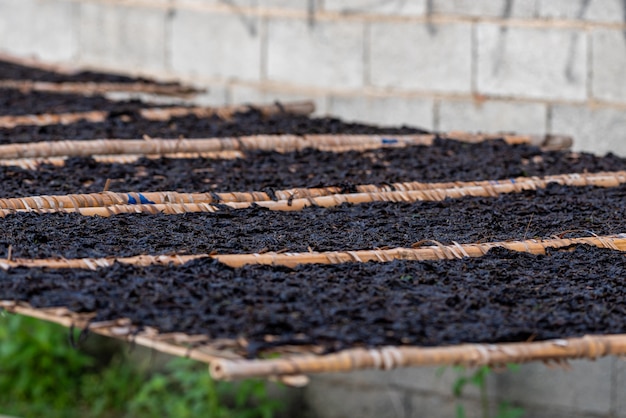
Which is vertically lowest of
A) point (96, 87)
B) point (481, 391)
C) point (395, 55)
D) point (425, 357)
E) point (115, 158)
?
point (481, 391)

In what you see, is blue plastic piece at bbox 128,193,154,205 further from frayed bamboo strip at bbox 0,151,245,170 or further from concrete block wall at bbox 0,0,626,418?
concrete block wall at bbox 0,0,626,418

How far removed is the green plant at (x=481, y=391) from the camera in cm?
464

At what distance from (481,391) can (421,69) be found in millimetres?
1817

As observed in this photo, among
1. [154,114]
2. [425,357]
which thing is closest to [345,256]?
[425,357]

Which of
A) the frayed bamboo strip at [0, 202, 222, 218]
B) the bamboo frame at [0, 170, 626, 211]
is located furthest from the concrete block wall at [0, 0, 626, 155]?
the frayed bamboo strip at [0, 202, 222, 218]

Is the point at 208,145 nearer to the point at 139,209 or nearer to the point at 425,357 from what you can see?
the point at 139,209

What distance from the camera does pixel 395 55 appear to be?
5707 millimetres

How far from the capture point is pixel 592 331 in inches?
79.4

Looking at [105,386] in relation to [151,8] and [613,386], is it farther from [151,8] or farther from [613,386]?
[613,386]

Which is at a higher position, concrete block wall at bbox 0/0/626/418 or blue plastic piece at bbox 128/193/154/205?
concrete block wall at bbox 0/0/626/418

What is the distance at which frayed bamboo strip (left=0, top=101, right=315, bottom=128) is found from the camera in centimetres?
409

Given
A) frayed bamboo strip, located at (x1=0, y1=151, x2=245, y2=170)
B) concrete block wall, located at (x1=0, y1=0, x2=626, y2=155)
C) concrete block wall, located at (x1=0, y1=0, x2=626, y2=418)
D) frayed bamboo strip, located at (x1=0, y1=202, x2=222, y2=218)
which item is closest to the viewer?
frayed bamboo strip, located at (x1=0, y1=202, x2=222, y2=218)

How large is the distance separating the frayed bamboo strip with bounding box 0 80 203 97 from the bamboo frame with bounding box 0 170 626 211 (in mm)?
2146

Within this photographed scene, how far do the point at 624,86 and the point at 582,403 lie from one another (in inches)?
59.7
